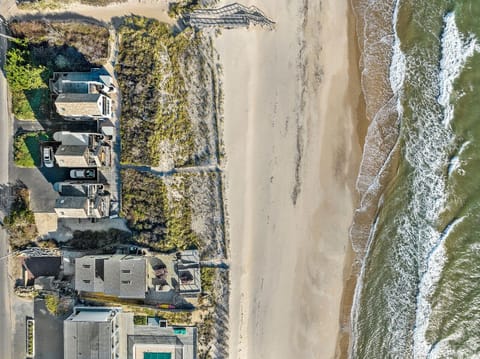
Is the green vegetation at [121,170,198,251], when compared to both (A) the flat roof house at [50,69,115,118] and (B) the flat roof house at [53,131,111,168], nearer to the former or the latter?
(B) the flat roof house at [53,131,111,168]

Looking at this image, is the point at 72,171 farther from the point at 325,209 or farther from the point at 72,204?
the point at 325,209

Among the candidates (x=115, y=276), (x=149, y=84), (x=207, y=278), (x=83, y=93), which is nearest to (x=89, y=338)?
(x=115, y=276)

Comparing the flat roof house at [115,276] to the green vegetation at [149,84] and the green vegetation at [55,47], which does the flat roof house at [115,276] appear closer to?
the green vegetation at [149,84]

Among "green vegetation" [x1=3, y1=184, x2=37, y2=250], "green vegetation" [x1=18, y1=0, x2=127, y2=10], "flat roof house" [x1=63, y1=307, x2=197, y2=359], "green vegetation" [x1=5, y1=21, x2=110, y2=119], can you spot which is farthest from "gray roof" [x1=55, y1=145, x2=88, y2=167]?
"flat roof house" [x1=63, y1=307, x2=197, y2=359]

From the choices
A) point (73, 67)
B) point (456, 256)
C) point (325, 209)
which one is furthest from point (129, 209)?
point (456, 256)

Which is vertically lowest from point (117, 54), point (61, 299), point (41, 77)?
point (61, 299)

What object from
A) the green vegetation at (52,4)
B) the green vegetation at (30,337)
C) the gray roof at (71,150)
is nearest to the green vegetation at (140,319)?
the green vegetation at (30,337)
